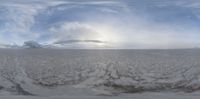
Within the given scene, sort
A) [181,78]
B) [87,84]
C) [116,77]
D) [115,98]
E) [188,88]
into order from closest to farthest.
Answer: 1. [115,98]
2. [188,88]
3. [87,84]
4. [181,78]
5. [116,77]

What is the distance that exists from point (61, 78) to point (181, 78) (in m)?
3.65

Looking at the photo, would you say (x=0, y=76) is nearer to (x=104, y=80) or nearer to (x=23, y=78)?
(x=23, y=78)

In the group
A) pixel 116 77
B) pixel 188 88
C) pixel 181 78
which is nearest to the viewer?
pixel 188 88

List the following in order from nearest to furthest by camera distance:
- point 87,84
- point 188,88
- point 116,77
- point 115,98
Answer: point 115,98
point 188,88
point 87,84
point 116,77

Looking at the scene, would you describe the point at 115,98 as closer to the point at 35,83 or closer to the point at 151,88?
the point at 151,88

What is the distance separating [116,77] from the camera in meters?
21.3

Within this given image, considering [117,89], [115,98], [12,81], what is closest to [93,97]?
[115,98]

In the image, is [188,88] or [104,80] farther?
[104,80]

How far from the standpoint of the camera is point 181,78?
1973cm

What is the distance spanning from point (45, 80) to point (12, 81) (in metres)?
1.27

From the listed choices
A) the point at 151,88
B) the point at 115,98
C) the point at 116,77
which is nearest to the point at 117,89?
the point at 151,88

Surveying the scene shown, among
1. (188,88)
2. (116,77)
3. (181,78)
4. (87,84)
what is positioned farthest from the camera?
(116,77)

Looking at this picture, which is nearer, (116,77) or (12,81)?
(12,81)

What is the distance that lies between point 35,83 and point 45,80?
102 centimetres
